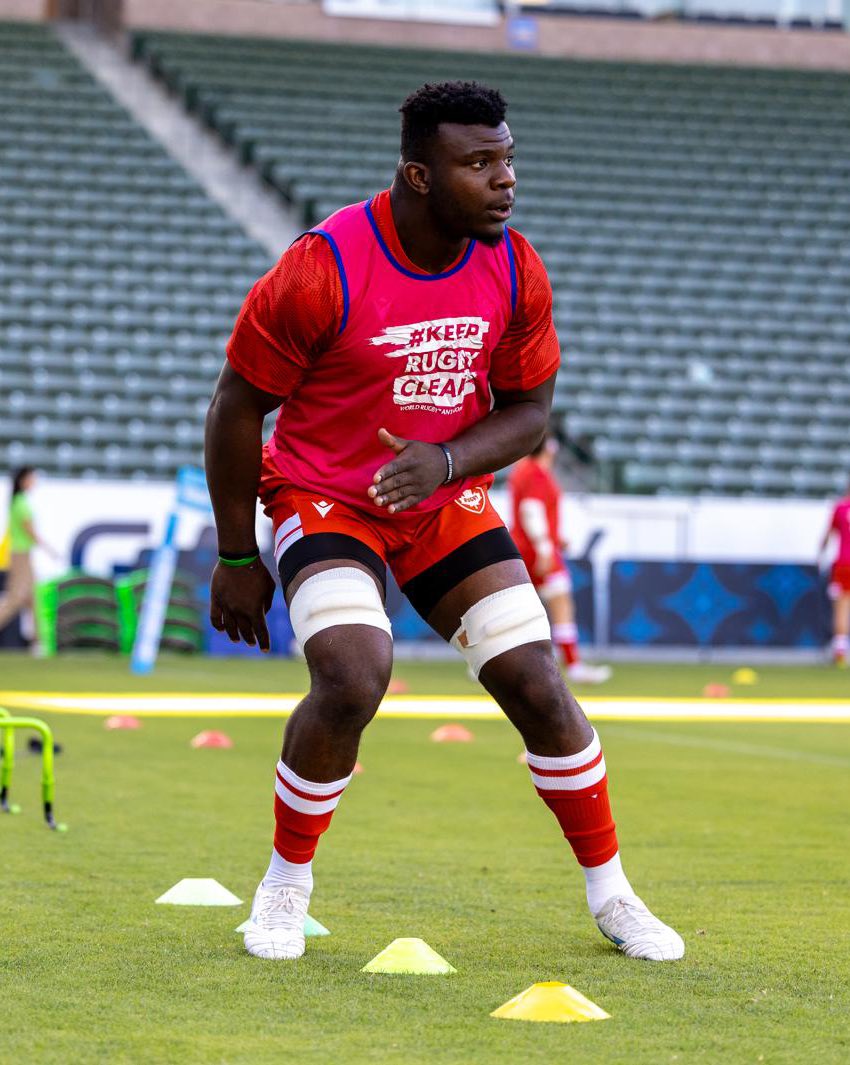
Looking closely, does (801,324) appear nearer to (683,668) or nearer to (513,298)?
(683,668)

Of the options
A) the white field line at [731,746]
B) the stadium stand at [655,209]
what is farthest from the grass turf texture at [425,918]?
the stadium stand at [655,209]

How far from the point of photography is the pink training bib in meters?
4.46

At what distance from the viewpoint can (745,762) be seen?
9.60 metres

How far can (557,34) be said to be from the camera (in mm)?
31266

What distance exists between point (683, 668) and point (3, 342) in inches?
372

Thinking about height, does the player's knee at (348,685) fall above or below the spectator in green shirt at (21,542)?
above

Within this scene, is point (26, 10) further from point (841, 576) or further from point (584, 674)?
point (584, 674)

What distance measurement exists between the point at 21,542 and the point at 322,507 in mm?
13727

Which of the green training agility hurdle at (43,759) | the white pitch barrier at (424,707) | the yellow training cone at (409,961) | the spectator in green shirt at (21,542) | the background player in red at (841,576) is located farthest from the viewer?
the background player in red at (841,576)

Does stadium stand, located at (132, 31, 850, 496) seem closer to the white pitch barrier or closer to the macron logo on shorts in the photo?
the white pitch barrier

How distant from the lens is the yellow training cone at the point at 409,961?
4.27m

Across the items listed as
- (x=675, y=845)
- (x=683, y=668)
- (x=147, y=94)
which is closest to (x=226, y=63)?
(x=147, y=94)

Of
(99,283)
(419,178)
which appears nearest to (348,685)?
(419,178)

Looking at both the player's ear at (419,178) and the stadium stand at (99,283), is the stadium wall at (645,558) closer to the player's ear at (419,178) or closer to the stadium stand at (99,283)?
the stadium stand at (99,283)
